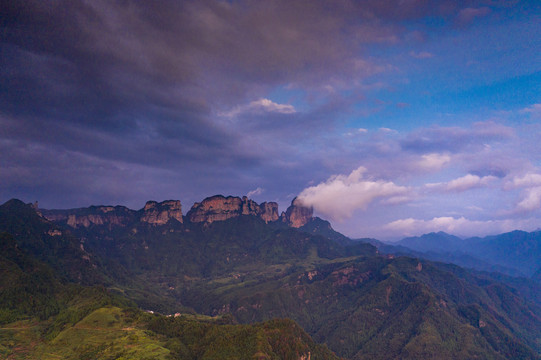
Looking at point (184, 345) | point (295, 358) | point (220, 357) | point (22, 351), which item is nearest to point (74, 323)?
point (22, 351)

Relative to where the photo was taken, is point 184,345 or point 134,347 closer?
point 134,347

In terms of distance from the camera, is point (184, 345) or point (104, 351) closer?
point (104, 351)

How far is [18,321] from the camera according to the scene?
650 ft

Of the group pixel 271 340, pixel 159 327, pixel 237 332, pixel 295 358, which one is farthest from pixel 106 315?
pixel 295 358

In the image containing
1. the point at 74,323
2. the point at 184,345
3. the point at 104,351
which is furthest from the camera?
the point at 74,323

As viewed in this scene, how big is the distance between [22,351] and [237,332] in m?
123

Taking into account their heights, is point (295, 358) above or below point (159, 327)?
below

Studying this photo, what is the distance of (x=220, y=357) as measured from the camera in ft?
517

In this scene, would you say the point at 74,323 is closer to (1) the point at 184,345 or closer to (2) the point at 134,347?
(2) the point at 134,347

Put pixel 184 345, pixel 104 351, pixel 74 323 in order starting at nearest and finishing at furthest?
pixel 104 351, pixel 184 345, pixel 74 323

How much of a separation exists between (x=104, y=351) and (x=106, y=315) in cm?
4962

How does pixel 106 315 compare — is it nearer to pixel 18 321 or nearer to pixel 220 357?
pixel 18 321

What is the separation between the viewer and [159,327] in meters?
196

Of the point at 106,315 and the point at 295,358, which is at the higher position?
the point at 106,315
